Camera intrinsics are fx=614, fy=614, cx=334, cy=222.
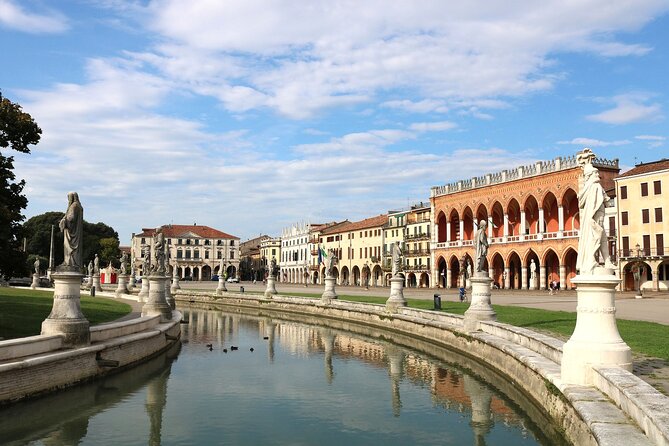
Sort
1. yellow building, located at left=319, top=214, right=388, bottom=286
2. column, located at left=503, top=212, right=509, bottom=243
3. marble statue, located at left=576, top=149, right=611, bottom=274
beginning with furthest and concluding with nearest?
yellow building, located at left=319, top=214, right=388, bottom=286, column, located at left=503, top=212, right=509, bottom=243, marble statue, located at left=576, top=149, right=611, bottom=274

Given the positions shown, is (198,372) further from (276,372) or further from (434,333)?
(434,333)

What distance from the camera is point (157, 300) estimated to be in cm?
2602

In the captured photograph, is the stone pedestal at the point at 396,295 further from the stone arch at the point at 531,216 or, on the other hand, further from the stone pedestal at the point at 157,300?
the stone arch at the point at 531,216

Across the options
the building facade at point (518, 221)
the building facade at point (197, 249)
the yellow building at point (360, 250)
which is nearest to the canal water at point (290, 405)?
the building facade at point (518, 221)

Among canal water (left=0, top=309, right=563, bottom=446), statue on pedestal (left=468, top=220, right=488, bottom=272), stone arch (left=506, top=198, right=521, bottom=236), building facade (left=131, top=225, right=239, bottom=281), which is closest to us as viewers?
canal water (left=0, top=309, right=563, bottom=446)

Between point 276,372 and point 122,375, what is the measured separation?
4.74 m

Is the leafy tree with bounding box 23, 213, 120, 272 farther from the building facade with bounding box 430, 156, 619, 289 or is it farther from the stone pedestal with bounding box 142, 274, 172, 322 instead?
the stone pedestal with bounding box 142, 274, 172, 322

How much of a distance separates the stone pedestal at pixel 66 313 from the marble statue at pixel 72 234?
327 mm

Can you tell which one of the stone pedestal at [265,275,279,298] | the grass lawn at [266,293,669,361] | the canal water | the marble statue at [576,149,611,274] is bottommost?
the canal water

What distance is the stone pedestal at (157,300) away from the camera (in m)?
25.9

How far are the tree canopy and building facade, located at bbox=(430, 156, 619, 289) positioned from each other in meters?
55.5

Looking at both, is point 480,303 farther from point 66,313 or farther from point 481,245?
point 66,313

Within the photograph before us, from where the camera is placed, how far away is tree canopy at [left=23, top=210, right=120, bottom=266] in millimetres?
97250

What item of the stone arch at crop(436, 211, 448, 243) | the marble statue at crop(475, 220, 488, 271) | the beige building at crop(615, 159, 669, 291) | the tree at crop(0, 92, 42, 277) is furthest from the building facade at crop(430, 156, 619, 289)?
the tree at crop(0, 92, 42, 277)
